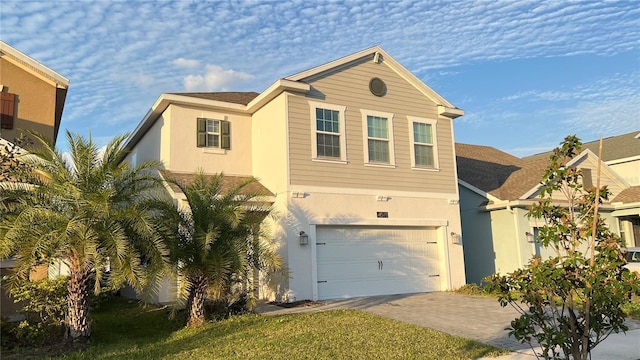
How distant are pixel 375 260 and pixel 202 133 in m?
6.65

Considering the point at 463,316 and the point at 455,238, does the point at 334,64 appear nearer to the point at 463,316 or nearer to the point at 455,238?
the point at 455,238

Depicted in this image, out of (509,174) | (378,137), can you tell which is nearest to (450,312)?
(378,137)

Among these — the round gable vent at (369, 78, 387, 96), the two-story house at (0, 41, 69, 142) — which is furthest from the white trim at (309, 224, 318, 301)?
the two-story house at (0, 41, 69, 142)

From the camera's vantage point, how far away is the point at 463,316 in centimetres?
1033

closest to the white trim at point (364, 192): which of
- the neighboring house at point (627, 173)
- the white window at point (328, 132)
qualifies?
the white window at point (328, 132)

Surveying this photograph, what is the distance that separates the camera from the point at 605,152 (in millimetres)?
24234

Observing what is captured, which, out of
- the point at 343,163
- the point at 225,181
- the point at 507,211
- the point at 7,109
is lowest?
the point at 507,211

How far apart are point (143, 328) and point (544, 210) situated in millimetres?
8434

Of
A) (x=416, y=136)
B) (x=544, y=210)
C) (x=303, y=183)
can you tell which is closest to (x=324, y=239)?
(x=303, y=183)

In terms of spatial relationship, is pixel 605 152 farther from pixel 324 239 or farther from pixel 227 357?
pixel 227 357

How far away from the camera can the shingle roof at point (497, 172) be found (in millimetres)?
16984

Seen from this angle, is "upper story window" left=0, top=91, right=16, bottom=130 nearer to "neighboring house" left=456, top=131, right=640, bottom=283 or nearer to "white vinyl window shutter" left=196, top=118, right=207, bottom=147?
"white vinyl window shutter" left=196, top=118, right=207, bottom=147

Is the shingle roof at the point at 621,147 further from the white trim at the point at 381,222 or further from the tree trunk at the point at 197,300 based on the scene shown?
Answer: the tree trunk at the point at 197,300

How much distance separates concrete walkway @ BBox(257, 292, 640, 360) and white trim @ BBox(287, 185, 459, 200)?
120 inches
